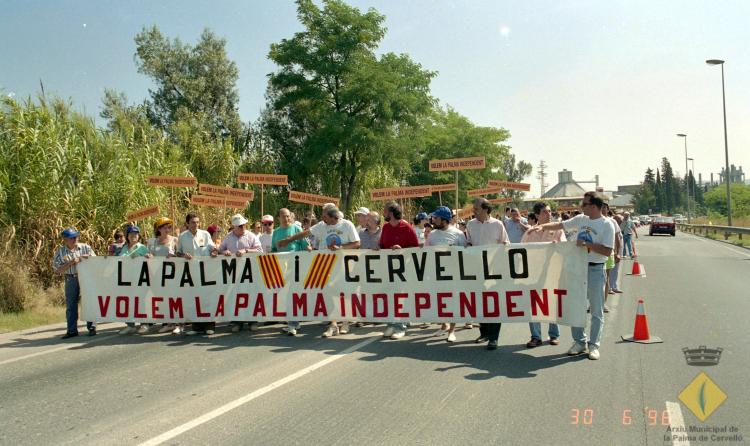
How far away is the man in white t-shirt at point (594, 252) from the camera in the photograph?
717 centimetres

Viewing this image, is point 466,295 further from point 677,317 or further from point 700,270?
point 700,270

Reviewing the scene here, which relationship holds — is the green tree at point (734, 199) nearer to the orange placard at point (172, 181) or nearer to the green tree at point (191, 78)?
the green tree at point (191, 78)

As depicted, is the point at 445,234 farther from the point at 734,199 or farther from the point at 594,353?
the point at 734,199

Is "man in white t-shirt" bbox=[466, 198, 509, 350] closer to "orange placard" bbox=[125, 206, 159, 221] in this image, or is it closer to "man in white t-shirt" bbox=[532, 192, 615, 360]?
"man in white t-shirt" bbox=[532, 192, 615, 360]

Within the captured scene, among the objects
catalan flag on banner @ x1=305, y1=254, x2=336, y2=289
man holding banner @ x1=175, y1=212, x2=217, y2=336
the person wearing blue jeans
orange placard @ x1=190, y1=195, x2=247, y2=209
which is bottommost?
the person wearing blue jeans

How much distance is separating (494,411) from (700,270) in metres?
15.9

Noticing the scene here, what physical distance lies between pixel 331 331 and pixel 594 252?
Result: 12.9ft

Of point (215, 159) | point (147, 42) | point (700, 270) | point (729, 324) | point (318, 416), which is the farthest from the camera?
point (147, 42)

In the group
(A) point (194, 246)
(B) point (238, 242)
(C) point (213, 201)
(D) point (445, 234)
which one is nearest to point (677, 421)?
(D) point (445, 234)

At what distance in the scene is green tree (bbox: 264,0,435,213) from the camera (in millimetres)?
27047

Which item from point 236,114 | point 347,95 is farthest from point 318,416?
point 236,114

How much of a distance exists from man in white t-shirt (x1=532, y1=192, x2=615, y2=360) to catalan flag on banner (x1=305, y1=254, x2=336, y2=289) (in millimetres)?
3535

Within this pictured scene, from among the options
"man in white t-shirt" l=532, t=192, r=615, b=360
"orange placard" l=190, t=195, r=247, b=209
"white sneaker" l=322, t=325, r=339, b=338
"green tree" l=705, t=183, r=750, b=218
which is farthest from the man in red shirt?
"green tree" l=705, t=183, r=750, b=218

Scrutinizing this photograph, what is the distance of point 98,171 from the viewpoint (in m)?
15.1
